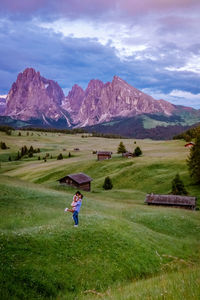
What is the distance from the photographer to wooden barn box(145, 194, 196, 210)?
5128 cm

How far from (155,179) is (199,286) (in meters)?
72.5

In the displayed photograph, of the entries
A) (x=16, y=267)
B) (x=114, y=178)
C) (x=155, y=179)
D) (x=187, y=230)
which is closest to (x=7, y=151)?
(x=114, y=178)

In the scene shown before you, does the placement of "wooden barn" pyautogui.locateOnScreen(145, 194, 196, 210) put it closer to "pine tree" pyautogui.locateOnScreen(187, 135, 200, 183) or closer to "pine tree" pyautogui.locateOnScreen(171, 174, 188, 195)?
"pine tree" pyautogui.locateOnScreen(171, 174, 188, 195)

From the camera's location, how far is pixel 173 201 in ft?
174

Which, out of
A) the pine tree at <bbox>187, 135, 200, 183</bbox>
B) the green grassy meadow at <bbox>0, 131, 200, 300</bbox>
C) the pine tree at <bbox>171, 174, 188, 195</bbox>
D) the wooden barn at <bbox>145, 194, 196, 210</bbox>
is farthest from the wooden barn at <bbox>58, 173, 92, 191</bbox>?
the pine tree at <bbox>187, 135, 200, 183</bbox>

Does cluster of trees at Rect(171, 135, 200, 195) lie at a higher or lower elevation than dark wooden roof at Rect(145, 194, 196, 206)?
higher

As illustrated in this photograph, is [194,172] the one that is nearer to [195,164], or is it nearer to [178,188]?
[195,164]

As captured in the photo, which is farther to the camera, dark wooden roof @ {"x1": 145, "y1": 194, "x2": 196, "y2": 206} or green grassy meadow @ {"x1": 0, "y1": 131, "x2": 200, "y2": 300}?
dark wooden roof @ {"x1": 145, "y1": 194, "x2": 196, "y2": 206}

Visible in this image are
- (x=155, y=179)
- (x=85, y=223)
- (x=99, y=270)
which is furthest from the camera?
(x=155, y=179)

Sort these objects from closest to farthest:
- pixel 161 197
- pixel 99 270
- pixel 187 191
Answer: pixel 99 270 < pixel 161 197 < pixel 187 191

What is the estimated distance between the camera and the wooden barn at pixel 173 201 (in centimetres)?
5128

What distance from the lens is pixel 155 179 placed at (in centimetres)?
7644

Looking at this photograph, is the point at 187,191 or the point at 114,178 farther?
the point at 114,178

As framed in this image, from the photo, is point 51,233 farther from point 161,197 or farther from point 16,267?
point 161,197
